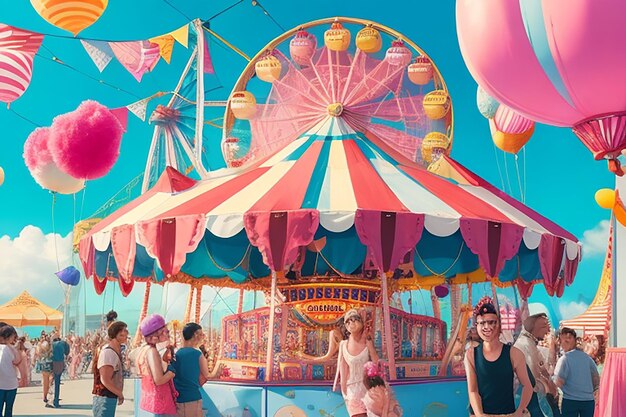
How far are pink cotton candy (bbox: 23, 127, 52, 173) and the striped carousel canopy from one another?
7.59ft

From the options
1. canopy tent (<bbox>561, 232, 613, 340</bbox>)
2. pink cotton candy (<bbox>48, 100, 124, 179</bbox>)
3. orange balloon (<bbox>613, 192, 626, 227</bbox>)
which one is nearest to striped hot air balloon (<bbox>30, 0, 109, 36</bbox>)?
pink cotton candy (<bbox>48, 100, 124, 179</bbox>)

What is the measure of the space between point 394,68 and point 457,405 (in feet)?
16.2

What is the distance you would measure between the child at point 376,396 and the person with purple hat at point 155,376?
1.47m

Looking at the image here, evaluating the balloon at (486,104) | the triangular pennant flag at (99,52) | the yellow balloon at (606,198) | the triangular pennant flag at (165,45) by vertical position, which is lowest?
the yellow balloon at (606,198)

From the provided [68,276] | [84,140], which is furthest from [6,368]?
[68,276]

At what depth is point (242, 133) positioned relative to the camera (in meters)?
11.1

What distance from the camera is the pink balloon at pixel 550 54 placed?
4328mm

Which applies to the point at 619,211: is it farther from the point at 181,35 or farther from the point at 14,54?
the point at 181,35

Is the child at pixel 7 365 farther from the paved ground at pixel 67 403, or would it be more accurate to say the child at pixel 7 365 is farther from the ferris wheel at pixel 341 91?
the ferris wheel at pixel 341 91

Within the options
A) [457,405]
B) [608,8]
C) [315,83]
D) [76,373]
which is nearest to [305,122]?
[315,83]

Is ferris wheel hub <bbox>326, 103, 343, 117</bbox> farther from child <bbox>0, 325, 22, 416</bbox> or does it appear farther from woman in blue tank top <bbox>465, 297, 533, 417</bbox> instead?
woman in blue tank top <bbox>465, 297, 533, 417</bbox>

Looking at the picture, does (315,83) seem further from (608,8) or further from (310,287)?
(608,8)

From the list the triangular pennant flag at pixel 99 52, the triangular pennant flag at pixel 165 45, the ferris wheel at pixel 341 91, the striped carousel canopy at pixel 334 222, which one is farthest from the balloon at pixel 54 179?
the triangular pennant flag at pixel 165 45

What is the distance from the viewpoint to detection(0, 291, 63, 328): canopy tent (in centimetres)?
2372
